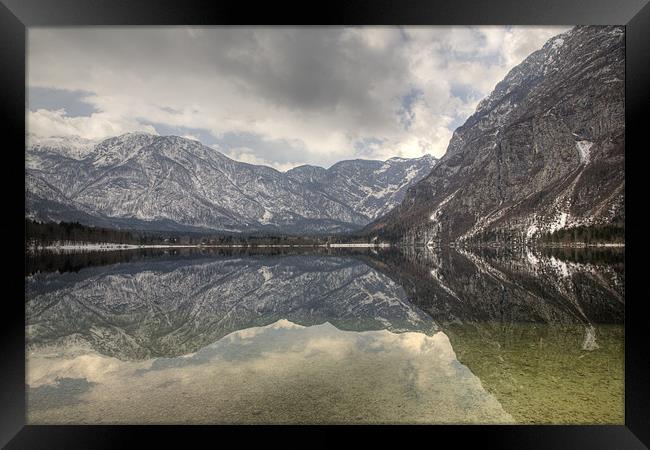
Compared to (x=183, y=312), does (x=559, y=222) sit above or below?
above

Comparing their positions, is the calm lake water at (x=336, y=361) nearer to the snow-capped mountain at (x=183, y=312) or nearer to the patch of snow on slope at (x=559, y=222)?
the snow-capped mountain at (x=183, y=312)

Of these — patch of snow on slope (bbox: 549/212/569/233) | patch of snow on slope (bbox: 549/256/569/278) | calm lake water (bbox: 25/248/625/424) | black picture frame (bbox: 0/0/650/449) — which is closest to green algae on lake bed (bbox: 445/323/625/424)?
calm lake water (bbox: 25/248/625/424)

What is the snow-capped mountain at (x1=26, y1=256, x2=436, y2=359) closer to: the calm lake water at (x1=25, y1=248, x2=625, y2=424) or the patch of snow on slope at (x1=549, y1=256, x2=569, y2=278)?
the calm lake water at (x1=25, y1=248, x2=625, y2=424)

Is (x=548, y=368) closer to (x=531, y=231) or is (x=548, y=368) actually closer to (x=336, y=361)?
(x=336, y=361)
